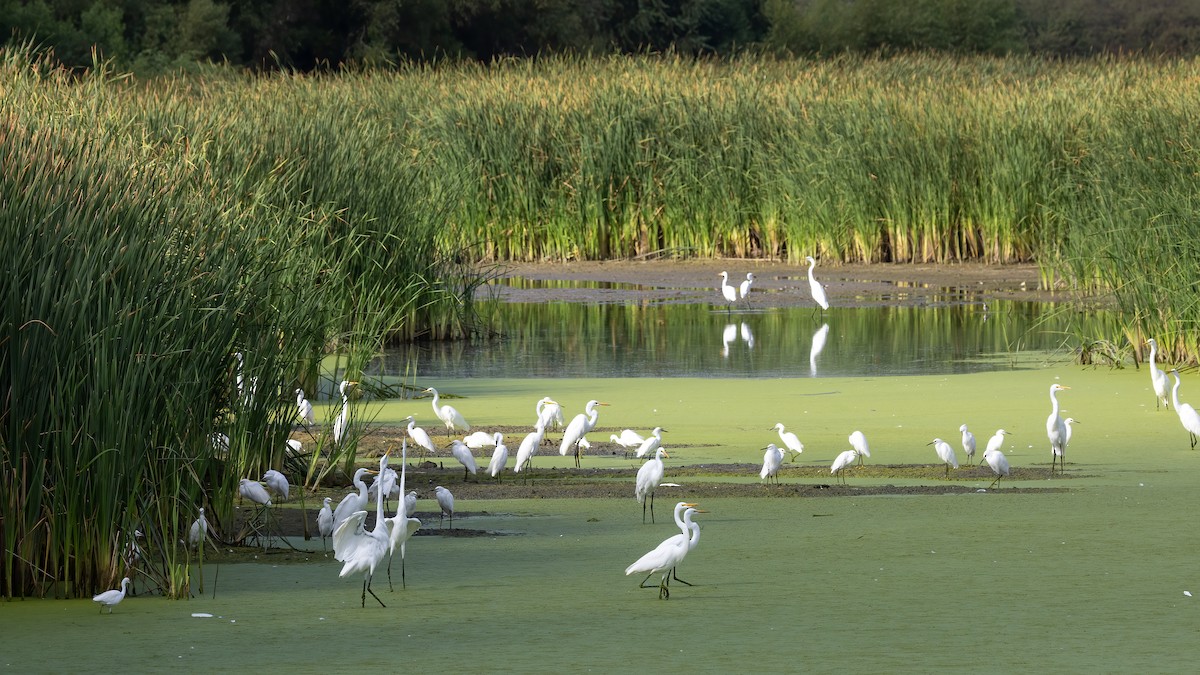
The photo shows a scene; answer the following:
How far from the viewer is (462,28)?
1590 inches

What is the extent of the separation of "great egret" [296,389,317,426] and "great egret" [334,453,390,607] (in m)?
2.23

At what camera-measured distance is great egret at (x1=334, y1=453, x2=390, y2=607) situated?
567 centimetres

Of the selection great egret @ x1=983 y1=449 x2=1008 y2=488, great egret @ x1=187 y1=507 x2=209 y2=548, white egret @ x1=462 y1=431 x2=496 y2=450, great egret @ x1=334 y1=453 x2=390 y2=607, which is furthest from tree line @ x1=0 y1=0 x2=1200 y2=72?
great egret @ x1=334 y1=453 x2=390 y2=607

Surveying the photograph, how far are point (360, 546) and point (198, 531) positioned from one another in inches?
32.8

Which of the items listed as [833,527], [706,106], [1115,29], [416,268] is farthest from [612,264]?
[1115,29]

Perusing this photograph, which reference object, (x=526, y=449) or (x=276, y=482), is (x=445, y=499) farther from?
(x=526, y=449)

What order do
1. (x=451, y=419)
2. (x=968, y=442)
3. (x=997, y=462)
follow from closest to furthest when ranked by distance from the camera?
(x=997, y=462)
(x=968, y=442)
(x=451, y=419)

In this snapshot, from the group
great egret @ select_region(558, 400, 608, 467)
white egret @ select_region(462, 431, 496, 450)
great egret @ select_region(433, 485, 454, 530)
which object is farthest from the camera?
white egret @ select_region(462, 431, 496, 450)

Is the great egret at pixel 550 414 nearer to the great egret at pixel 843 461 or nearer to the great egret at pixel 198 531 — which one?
the great egret at pixel 843 461

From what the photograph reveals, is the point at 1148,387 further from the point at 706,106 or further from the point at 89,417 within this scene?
the point at 706,106

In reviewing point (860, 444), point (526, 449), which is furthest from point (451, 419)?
point (860, 444)

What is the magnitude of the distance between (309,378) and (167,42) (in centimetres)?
2432

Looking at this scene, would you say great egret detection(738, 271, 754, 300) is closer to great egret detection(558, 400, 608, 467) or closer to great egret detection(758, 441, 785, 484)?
great egret detection(558, 400, 608, 467)

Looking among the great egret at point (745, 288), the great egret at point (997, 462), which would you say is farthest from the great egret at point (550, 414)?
the great egret at point (745, 288)
